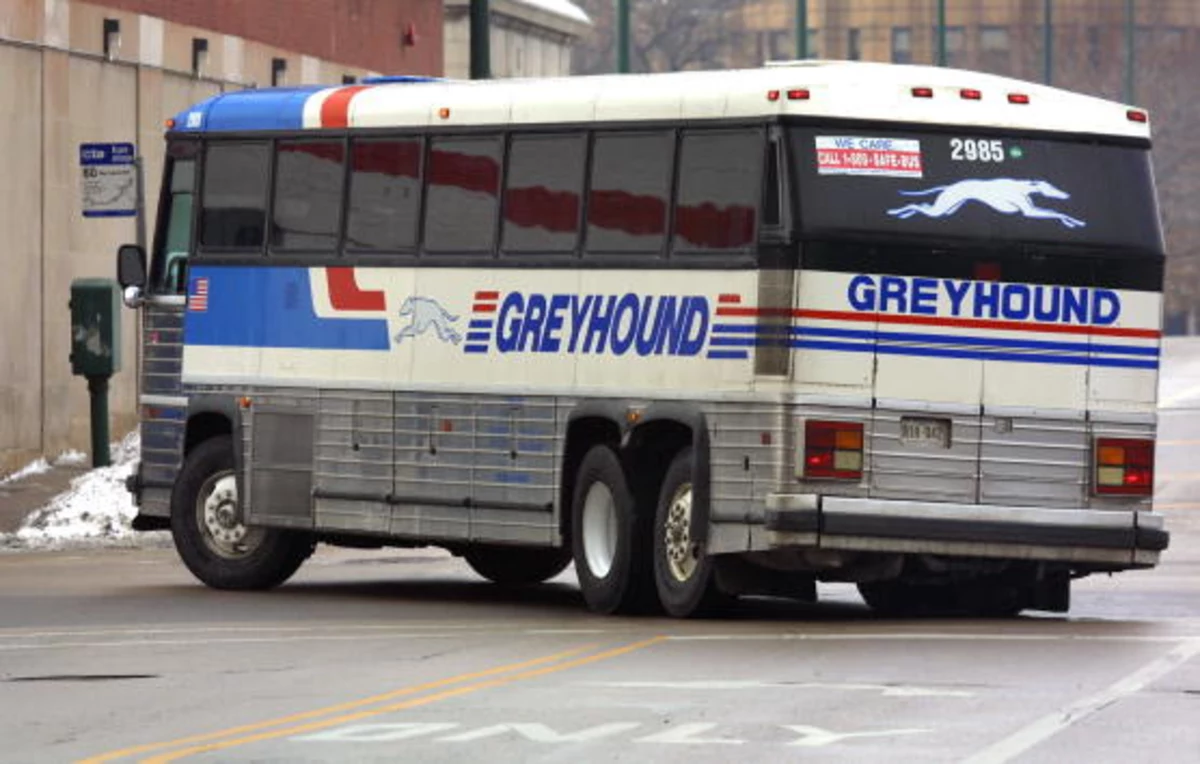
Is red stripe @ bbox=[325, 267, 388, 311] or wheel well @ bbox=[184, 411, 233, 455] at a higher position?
red stripe @ bbox=[325, 267, 388, 311]

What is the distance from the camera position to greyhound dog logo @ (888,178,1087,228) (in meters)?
20.2

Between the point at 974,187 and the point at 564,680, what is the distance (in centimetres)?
518

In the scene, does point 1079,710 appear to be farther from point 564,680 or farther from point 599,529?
point 599,529

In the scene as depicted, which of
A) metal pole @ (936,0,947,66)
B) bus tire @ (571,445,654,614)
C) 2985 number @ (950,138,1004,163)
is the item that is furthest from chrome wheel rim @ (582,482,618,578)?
metal pole @ (936,0,947,66)

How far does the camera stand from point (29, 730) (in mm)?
14578

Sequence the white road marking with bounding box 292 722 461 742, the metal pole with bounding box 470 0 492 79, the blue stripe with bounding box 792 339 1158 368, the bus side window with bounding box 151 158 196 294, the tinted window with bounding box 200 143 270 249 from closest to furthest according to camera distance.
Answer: the white road marking with bounding box 292 722 461 742 < the blue stripe with bounding box 792 339 1158 368 < the tinted window with bounding box 200 143 270 249 < the bus side window with bounding box 151 158 196 294 < the metal pole with bounding box 470 0 492 79

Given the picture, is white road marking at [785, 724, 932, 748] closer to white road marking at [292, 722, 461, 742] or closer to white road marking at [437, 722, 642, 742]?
white road marking at [437, 722, 642, 742]

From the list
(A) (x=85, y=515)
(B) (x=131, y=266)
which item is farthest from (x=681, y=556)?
(A) (x=85, y=515)

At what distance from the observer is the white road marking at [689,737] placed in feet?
44.5

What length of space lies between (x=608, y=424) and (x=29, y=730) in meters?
7.21

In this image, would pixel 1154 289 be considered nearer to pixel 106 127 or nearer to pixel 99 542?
pixel 99 542

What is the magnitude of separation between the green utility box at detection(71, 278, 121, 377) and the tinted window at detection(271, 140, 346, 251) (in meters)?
9.70

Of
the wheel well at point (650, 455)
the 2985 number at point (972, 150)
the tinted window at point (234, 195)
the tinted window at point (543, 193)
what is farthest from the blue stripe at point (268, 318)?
the 2985 number at point (972, 150)

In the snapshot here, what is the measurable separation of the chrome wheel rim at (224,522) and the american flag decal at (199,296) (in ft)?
3.70
